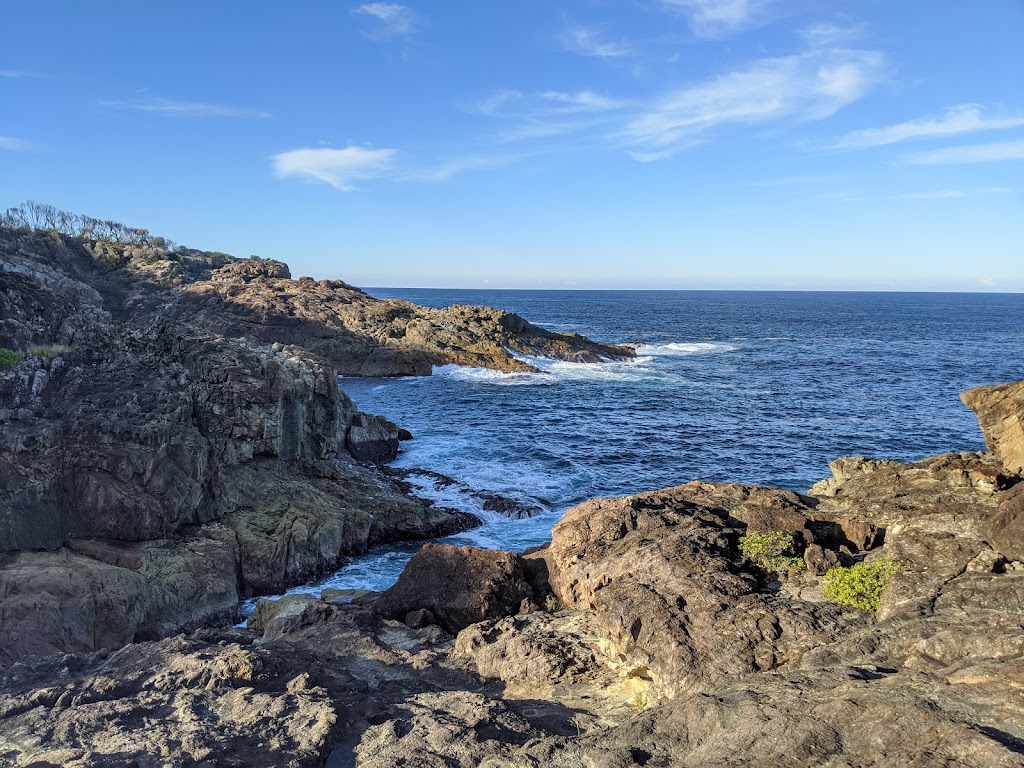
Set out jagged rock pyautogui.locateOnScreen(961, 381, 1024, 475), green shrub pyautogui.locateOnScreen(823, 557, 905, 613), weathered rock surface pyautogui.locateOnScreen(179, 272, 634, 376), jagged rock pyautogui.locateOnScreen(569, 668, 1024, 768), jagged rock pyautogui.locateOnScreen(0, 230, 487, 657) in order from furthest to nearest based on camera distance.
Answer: weathered rock surface pyautogui.locateOnScreen(179, 272, 634, 376), jagged rock pyautogui.locateOnScreen(0, 230, 487, 657), jagged rock pyautogui.locateOnScreen(961, 381, 1024, 475), green shrub pyautogui.locateOnScreen(823, 557, 905, 613), jagged rock pyautogui.locateOnScreen(569, 668, 1024, 768)

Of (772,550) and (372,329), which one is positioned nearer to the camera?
A: (772,550)

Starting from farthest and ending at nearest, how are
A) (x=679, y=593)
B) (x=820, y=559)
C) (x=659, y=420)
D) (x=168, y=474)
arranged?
(x=659, y=420) → (x=168, y=474) → (x=820, y=559) → (x=679, y=593)

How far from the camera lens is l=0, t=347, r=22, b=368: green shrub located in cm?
1934

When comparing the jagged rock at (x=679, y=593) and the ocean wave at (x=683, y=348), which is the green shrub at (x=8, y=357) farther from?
the ocean wave at (x=683, y=348)

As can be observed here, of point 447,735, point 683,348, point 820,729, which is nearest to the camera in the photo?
point 820,729

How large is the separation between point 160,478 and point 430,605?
10780 millimetres

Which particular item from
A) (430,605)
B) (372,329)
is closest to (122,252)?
(372,329)

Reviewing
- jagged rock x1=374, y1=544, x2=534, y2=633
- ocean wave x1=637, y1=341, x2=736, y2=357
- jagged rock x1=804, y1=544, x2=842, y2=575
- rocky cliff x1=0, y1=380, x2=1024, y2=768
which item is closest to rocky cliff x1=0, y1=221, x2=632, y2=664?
rocky cliff x1=0, y1=380, x2=1024, y2=768

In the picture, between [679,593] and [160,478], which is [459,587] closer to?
[679,593]

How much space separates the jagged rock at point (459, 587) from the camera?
13.1 meters

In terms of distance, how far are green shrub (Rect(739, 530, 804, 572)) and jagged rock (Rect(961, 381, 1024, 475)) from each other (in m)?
5.53

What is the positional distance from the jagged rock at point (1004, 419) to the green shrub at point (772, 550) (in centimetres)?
553

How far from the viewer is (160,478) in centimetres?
1936

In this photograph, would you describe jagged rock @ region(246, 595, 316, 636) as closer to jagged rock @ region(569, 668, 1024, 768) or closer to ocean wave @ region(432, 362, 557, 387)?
jagged rock @ region(569, 668, 1024, 768)
